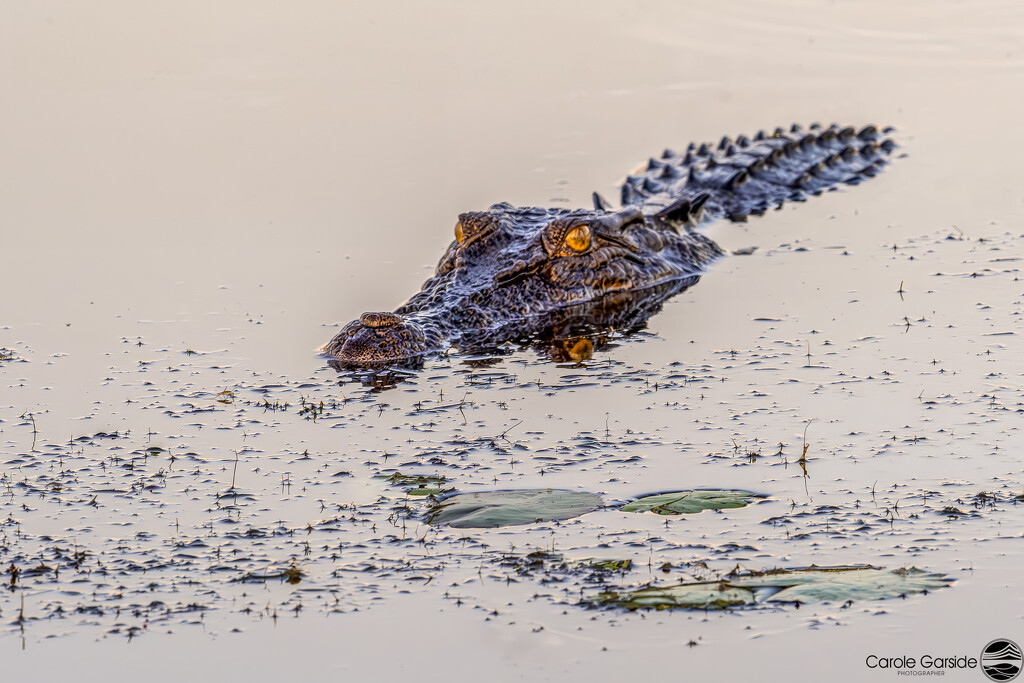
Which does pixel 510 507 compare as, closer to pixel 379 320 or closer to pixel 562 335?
pixel 379 320

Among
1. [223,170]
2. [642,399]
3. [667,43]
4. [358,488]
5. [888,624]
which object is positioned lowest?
[888,624]

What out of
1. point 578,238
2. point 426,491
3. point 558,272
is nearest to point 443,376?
point 426,491

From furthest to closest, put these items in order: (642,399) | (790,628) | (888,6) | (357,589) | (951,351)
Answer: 1. (888,6)
2. (951,351)
3. (642,399)
4. (357,589)
5. (790,628)

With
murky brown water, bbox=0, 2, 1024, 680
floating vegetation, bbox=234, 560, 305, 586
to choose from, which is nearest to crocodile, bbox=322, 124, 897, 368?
murky brown water, bbox=0, 2, 1024, 680

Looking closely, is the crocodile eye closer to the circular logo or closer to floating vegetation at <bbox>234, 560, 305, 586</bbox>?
floating vegetation at <bbox>234, 560, 305, 586</bbox>

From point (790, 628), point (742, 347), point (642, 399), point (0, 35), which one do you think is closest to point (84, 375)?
point (642, 399)

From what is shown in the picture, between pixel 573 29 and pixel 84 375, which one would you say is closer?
pixel 84 375

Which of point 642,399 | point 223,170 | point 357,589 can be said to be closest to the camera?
point 357,589

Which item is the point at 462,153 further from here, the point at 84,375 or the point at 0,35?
the point at 0,35
